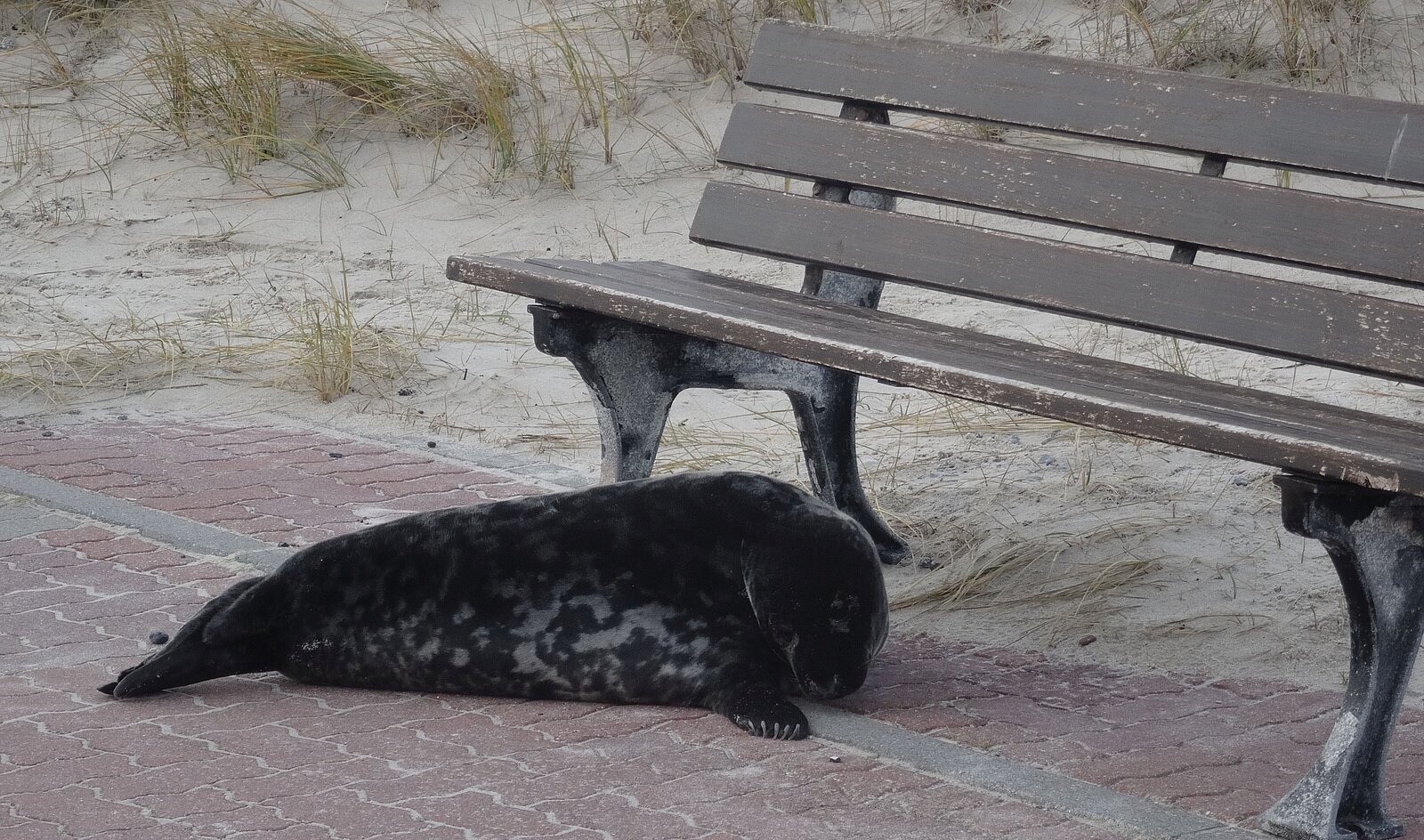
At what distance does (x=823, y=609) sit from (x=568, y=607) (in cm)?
51

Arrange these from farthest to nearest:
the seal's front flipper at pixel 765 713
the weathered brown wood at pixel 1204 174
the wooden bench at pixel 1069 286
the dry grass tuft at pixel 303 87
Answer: the dry grass tuft at pixel 303 87
the weathered brown wood at pixel 1204 174
the seal's front flipper at pixel 765 713
the wooden bench at pixel 1069 286

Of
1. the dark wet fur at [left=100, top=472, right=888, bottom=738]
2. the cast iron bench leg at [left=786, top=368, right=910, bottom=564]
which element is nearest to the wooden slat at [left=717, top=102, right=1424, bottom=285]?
the cast iron bench leg at [left=786, top=368, right=910, bottom=564]

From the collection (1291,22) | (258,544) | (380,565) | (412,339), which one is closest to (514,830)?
(380,565)

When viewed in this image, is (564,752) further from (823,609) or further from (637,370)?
(637,370)

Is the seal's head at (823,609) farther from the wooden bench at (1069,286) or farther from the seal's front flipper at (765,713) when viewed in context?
the wooden bench at (1069,286)

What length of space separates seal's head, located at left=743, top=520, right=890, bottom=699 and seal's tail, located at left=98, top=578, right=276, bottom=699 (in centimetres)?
99

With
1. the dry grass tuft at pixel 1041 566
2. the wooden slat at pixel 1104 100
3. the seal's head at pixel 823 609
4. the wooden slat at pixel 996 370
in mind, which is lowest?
the dry grass tuft at pixel 1041 566

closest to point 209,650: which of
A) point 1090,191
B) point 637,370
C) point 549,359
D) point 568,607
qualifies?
point 568,607

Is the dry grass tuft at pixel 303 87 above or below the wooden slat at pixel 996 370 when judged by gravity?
above

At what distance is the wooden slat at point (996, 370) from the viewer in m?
2.44

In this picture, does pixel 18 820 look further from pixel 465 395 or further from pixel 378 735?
pixel 465 395

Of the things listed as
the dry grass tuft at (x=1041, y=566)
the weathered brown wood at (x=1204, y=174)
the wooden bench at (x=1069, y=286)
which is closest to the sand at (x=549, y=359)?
the dry grass tuft at (x=1041, y=566)

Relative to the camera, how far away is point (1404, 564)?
2479 mm

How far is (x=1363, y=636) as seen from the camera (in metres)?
2.55
